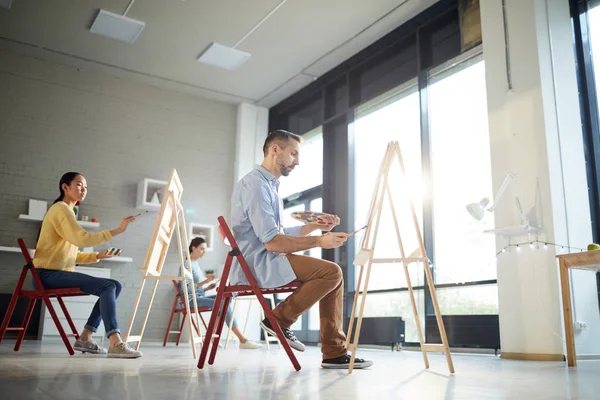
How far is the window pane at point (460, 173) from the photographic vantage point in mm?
4660

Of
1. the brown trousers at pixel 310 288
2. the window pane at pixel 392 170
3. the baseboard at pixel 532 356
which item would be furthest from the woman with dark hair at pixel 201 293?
the brown trousers at pixel 310 288

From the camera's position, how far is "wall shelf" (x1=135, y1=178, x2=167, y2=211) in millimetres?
6835

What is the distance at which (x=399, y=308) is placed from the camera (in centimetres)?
542

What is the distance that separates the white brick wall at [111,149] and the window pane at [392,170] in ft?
7.28

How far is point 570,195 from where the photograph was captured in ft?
12.6

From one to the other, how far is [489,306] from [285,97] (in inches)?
168

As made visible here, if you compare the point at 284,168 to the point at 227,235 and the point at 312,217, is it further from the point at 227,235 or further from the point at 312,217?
the point at 227,235

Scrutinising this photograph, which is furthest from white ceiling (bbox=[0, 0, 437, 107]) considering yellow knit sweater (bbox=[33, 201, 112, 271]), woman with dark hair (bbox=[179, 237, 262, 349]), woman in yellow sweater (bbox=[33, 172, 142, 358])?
yellow knit sweater (bbox=[33, 201, 112, 271])

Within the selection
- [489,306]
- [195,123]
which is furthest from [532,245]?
[195,123]

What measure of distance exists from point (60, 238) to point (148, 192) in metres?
3.38

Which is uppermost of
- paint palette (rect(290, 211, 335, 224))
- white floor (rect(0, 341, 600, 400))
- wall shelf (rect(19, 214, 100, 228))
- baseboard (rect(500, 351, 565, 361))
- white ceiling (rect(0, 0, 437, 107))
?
white ceiling (rect(0, 0, 437, 107))

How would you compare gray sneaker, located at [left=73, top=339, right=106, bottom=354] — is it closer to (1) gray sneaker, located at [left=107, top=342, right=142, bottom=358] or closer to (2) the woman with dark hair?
(1) gray sneaker, located at [left=107, top=342, right=142, bottom=358]

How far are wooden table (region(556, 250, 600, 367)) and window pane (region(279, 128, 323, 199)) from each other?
153 inches

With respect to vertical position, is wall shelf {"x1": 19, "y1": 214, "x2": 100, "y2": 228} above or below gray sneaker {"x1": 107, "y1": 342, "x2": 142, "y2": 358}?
above
